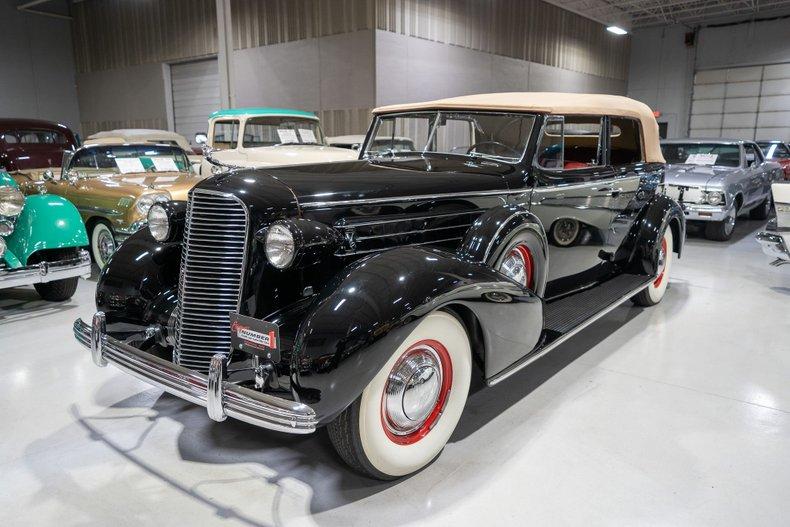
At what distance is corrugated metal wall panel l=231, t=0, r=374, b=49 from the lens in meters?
11.6

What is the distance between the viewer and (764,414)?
3105mm

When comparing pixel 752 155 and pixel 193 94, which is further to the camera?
pixel 193 94

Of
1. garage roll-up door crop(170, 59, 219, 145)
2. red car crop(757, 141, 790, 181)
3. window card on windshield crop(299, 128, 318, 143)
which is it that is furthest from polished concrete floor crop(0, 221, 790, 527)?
garage roll-up door crop(170, 59, 219, 145)

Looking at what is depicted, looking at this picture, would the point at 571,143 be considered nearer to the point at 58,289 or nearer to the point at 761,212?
the point at 58,289

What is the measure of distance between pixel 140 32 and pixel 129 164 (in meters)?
12.2

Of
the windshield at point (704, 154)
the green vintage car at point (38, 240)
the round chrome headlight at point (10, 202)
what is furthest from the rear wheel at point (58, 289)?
the windshield at point (704, 154)

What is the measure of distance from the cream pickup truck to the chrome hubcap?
556cm

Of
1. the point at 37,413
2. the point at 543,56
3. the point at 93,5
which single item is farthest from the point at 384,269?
the point at 93,5

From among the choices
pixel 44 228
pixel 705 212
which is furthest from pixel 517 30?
pixel 44 228

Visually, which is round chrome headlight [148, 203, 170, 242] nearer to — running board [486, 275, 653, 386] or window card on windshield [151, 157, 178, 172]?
running board [486, 275, 653, 386]

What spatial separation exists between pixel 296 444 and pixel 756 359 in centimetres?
325

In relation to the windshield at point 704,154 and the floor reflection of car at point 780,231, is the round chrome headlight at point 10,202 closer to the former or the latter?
the floor reflection of car at point 780,231

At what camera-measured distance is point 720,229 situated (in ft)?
26.9

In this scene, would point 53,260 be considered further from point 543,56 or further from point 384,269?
point 543,56
